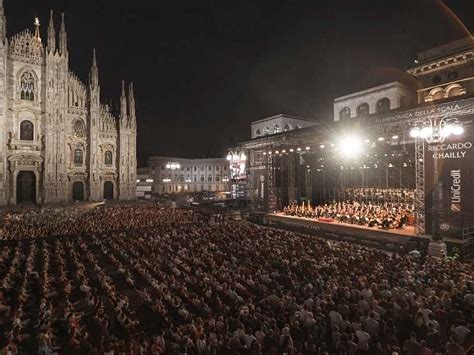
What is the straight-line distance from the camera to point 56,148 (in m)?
38.9

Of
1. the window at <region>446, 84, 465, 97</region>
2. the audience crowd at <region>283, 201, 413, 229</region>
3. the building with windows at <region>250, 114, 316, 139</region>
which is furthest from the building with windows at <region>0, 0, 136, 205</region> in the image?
the window at <region>446, 84, 465, 97</region>

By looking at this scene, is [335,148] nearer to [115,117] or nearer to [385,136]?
[385,136]

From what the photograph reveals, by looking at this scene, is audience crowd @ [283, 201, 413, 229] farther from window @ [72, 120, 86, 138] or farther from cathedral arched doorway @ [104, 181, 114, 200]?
window @ [72, 120, 86, 138]

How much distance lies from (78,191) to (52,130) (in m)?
9.23

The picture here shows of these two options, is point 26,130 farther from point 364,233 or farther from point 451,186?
point 451,186

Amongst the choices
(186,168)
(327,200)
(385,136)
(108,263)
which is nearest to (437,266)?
(385,136)

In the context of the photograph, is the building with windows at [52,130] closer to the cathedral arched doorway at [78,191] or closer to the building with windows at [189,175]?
the cathedral arched doorway at [78,191]

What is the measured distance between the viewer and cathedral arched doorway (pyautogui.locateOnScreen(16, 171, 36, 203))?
123 feet

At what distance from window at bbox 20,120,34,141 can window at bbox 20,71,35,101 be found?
131 inches

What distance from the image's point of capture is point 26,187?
38094mm

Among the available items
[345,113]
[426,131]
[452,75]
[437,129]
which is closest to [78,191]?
[345,113]

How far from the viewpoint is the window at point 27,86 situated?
37.6m

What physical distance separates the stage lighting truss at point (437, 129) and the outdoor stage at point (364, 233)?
6.18 metres

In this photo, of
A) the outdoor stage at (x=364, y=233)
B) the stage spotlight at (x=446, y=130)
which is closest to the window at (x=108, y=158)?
the outdoor stage at (x=364, y=233)
